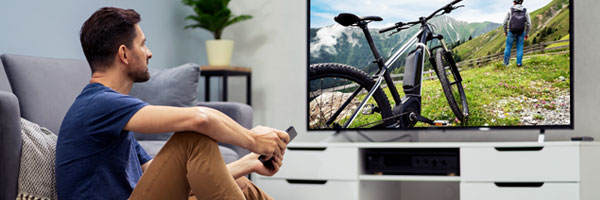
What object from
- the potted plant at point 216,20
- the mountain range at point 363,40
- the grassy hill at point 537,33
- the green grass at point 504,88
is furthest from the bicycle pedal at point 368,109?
the potted plant at point 216,20

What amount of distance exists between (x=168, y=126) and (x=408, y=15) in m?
2.04

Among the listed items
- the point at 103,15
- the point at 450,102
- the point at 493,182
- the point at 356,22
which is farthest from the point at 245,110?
the point at 103,15

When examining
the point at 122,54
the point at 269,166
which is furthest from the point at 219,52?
the point at 122,54

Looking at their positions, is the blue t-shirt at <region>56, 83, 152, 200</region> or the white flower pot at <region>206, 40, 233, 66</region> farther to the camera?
the white flower pot at <region>206, 40, 233, 66</region>

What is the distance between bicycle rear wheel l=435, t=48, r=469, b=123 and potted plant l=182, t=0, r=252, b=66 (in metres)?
1.30

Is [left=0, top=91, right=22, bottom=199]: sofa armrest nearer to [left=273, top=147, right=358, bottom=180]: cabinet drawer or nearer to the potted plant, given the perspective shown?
[left=273, top=147, right=358, bottom=180]: cabinet drawer

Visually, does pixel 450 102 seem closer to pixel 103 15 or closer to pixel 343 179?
pixel 343 179

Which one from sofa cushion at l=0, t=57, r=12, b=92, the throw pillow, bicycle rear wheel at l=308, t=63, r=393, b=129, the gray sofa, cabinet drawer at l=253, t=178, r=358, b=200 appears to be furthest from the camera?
bicycle rear wheel at l=308, t=63, r=393, b=129

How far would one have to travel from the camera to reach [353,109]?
337 centimetres

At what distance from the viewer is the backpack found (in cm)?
306

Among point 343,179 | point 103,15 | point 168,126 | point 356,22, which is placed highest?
point 356,22

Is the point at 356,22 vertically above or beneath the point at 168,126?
above

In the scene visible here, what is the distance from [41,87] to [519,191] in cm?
219

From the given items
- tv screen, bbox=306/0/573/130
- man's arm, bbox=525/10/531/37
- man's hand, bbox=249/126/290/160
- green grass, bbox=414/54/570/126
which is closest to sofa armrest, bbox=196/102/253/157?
tv screen, bbox=306/0/573/130
